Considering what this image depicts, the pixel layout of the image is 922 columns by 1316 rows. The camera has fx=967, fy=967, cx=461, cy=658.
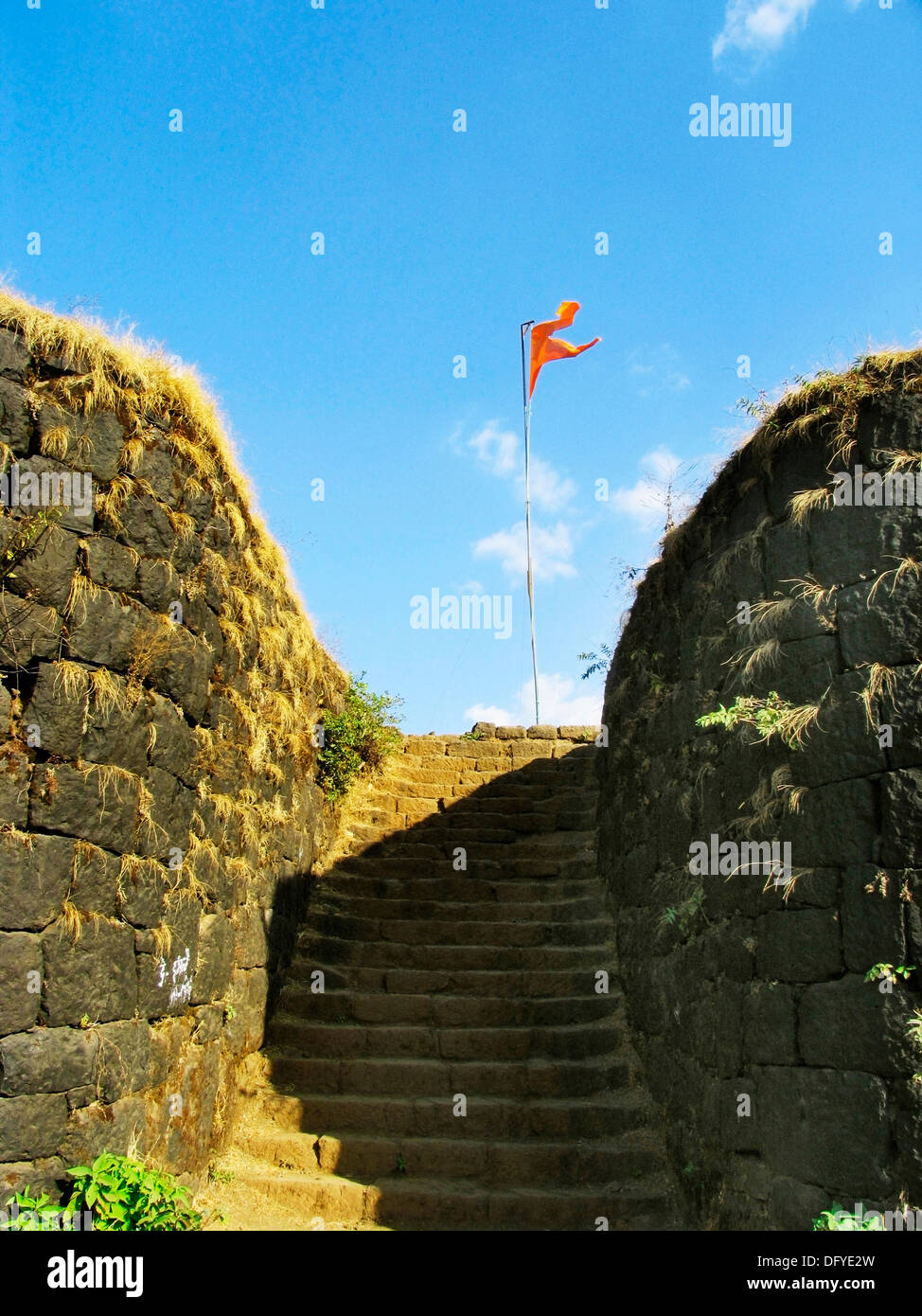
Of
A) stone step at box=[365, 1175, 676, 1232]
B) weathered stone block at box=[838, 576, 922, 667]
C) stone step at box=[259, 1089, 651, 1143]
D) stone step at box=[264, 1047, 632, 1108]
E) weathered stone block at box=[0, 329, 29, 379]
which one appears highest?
weathered stone block at box=[0, 329, 29, 379]

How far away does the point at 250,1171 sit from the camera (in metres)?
5.59

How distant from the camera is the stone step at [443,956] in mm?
7344

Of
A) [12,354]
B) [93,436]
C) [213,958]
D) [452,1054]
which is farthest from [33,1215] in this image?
[12,354]

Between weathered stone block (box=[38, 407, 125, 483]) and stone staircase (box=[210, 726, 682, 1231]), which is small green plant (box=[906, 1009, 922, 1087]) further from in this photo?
weathered stone block (box=[38, 407, 125, 483])

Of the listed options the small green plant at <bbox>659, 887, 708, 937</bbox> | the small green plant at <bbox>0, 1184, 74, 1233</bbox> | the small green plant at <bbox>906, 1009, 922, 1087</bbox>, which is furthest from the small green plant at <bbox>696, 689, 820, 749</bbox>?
the small green plant at <bbox>0, 1184, 74, 1233</bbox>

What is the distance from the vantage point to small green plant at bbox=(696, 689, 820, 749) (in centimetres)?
455

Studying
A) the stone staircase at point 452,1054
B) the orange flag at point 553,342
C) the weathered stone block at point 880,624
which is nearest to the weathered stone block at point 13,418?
the weathered stone block at point 880,624

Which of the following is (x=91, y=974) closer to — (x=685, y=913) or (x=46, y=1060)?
(x=46, y=1060)

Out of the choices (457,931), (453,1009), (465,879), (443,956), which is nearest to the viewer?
(453,1009)

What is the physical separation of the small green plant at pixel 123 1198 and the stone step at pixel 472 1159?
1.65 meters

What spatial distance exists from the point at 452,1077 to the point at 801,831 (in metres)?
3.14

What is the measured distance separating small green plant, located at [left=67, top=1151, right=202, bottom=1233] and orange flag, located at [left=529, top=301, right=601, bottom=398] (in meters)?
14.9

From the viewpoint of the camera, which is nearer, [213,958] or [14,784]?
[14,784]

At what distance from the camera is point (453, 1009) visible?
6.89 metres
